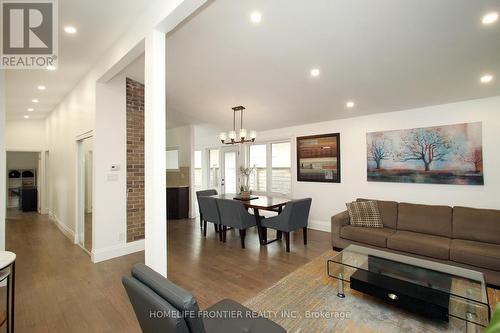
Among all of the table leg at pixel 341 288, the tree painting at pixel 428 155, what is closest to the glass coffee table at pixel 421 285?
the table leg at pixel 341 288

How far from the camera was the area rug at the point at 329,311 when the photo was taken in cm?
204

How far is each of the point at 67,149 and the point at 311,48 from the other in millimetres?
4948

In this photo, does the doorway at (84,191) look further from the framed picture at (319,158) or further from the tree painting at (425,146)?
the tree painting at (425,146)

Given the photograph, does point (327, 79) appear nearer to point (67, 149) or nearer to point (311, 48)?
point (311, 48)

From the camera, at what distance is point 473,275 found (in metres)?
2.35

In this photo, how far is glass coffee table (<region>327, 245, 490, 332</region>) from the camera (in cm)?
195

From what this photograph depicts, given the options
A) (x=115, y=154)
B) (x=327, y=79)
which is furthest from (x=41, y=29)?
(x=327, y=79)

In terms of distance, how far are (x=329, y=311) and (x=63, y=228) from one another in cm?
548

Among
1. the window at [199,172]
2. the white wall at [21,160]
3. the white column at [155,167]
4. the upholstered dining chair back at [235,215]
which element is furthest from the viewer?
the white wall at [21,160]

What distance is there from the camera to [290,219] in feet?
12.2

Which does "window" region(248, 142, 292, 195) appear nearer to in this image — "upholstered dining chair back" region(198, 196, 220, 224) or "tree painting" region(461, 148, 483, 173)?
"upholstered dining chair back" region(198, 196, 220, 224)

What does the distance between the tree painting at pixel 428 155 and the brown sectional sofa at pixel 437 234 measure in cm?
56

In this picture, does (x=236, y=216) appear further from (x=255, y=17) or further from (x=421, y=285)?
(x=255, y=17)

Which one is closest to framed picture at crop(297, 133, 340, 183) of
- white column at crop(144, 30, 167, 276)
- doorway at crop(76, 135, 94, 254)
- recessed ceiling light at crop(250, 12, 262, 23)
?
recessed ceiling light at crop(250, 12, 262, 23)
